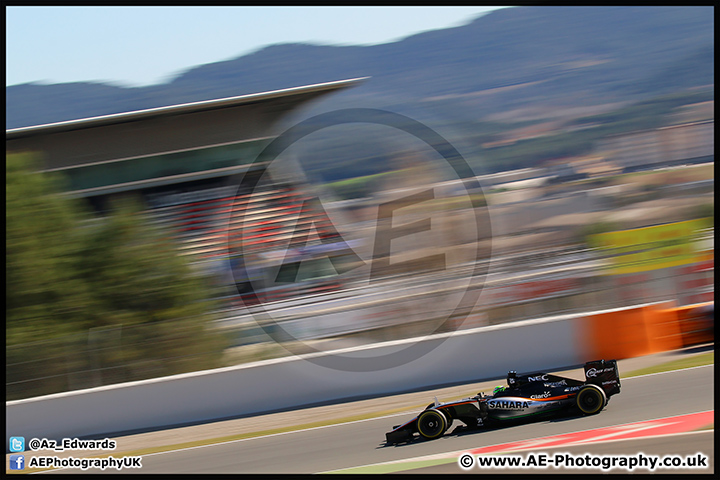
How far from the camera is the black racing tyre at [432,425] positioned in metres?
6.34

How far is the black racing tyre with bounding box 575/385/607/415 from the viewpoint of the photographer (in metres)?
6.29

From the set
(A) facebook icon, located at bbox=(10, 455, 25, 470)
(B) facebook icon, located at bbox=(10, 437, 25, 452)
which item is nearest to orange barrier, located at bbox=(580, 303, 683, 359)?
(A) facebook icon, located at bbox=(10, 455, 25, 470)

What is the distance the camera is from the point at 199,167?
20719 millimetres

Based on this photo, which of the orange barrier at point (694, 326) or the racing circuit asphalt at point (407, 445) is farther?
the orange barrier at point (694, 326)

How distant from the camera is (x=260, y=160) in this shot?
21.1 metres

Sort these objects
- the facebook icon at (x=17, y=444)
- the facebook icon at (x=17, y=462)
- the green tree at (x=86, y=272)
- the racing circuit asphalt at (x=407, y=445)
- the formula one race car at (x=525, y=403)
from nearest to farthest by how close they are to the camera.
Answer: the racing circuit asphalt at (x=407, y=445)
the formula one race car at (x=525, y=403)
the facebook icon at (x=17, y=462)
the facebook icon at (x=17, y=444)
the green tree at (x=86, y=272)

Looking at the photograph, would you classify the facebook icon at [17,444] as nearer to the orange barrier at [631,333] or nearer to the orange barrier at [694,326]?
the orange barrier at [631,333]

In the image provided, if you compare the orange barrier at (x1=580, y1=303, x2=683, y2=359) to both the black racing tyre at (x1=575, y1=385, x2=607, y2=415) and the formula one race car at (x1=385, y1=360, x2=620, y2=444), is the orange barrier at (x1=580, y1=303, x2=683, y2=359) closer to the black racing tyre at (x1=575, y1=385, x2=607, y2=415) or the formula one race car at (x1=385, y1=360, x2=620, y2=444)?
the formula one race car at (x1=385, y1=360, x2=620, y2=444)

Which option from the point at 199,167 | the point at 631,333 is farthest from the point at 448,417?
the point at 199,167

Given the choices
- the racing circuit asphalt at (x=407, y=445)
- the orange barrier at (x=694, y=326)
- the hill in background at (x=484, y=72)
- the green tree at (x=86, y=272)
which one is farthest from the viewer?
the hill in background at (x=484, y=72)

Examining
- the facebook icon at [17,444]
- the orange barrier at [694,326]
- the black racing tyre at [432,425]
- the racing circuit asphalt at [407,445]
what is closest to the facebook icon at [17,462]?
the facebook icon at [17,444]
